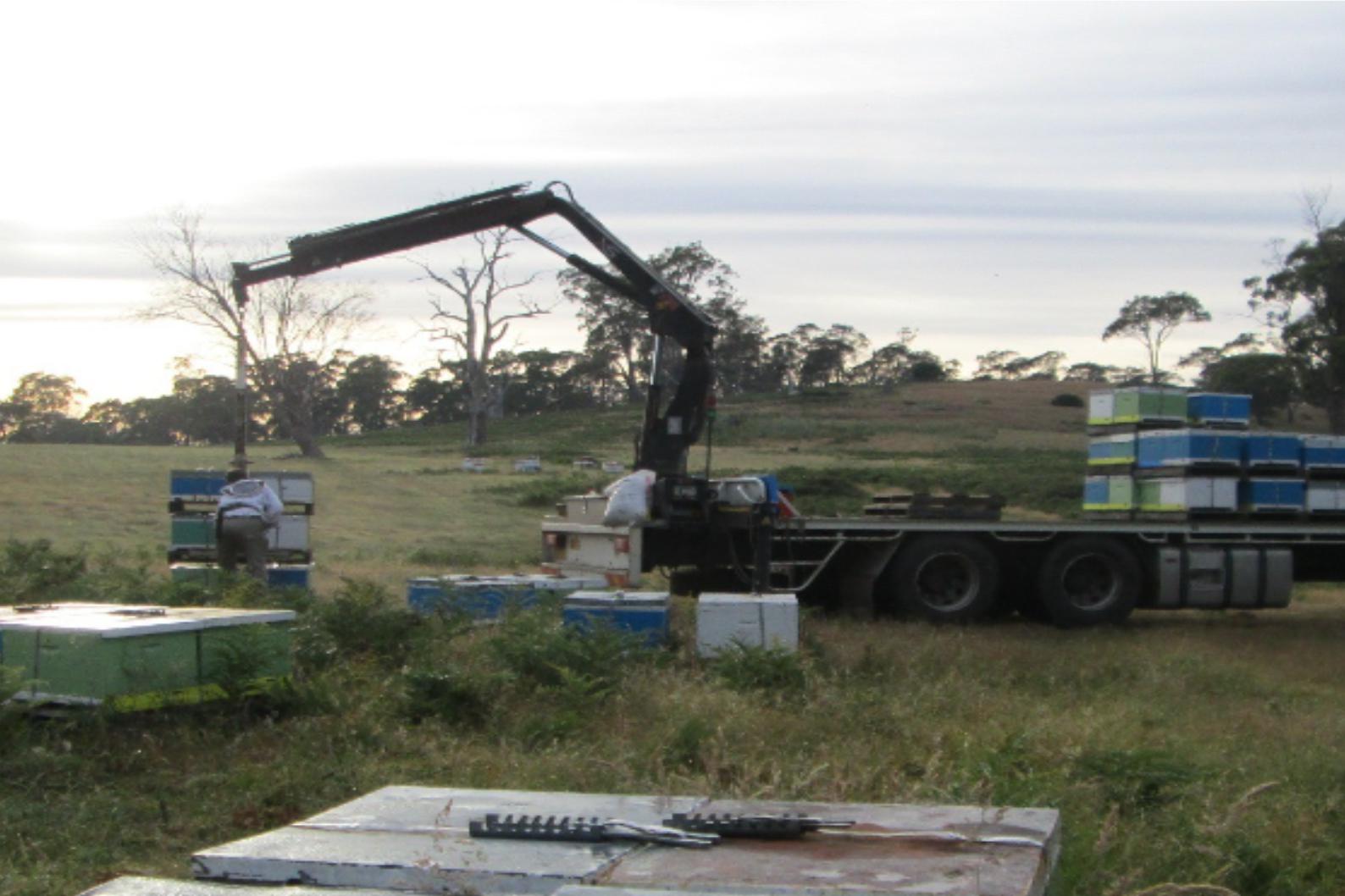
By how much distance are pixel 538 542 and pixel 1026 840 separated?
26433 millimetres

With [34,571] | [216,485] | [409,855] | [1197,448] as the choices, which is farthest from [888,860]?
[216,485]

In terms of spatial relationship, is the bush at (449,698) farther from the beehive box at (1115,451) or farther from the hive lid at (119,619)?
the beehive box at (1115,451)

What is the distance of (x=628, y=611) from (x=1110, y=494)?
290 inches

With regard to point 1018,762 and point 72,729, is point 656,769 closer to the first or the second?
point 1018,762

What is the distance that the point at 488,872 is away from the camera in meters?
3.52

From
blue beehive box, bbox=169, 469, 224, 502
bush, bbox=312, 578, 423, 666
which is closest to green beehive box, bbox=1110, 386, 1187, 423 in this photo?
bush, bbox=312, 578, 423, 666

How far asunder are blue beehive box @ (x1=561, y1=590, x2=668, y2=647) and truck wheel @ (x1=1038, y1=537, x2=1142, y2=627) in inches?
216

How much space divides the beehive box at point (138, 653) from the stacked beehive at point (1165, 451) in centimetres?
1041

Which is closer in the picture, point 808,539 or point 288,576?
point 808,539

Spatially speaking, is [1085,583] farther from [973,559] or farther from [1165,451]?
[1165,451]

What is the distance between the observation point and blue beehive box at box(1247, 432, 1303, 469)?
55.9 ft

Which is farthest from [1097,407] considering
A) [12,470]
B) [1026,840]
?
[12,470]

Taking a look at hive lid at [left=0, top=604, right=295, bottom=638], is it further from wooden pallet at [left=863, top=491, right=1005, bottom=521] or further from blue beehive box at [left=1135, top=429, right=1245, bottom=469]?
blue beehive box at [left=1135, top=429, right=1245, bottom=469]

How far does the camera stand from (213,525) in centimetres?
1755
